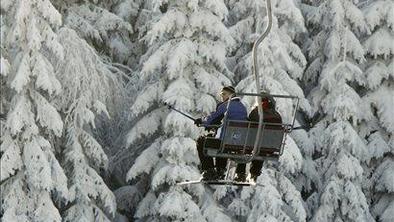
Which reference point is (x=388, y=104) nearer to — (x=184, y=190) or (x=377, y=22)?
(x=377, y=22)

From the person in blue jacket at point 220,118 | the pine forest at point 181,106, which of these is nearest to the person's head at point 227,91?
the person in blue jacket at point 220,118

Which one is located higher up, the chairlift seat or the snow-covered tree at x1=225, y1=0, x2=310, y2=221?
the chairlift seat

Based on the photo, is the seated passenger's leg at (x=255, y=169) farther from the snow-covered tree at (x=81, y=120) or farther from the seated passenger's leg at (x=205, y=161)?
the snow-covered tree at (x=81, y=120)

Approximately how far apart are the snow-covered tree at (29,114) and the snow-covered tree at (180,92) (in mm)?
2156

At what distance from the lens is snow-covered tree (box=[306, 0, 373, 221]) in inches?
974

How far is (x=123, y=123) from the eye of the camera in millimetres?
24781

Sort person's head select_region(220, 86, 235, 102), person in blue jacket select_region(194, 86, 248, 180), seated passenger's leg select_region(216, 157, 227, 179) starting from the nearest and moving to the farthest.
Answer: person's head select_region(220, 86, 235, 102) < person in blue jacket select_region(194, 86, 248, 180) < seated passenger's leg select_region(216, 157, 227, 179)

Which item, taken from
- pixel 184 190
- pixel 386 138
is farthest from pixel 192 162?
pixel 386 138

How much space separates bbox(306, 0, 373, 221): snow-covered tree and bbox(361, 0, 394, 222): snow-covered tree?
1.24 ft

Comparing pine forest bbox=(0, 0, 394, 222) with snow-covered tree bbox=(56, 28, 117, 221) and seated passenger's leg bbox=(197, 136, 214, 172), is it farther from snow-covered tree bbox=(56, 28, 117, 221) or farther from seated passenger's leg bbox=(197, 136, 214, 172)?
seated passenger's leg bbox=(197, 136, 214, 172)

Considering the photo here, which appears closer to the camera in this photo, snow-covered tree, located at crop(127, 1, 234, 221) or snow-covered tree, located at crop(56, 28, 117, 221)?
snow-covered tree, located at crop(127, 1, 234, 221)

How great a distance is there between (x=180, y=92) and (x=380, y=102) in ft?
26.0

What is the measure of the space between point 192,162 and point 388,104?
7.41 meters

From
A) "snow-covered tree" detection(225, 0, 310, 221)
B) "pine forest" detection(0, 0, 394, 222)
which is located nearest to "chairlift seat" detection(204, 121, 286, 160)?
"pine forest" detection(0, 0, 394, 222)
